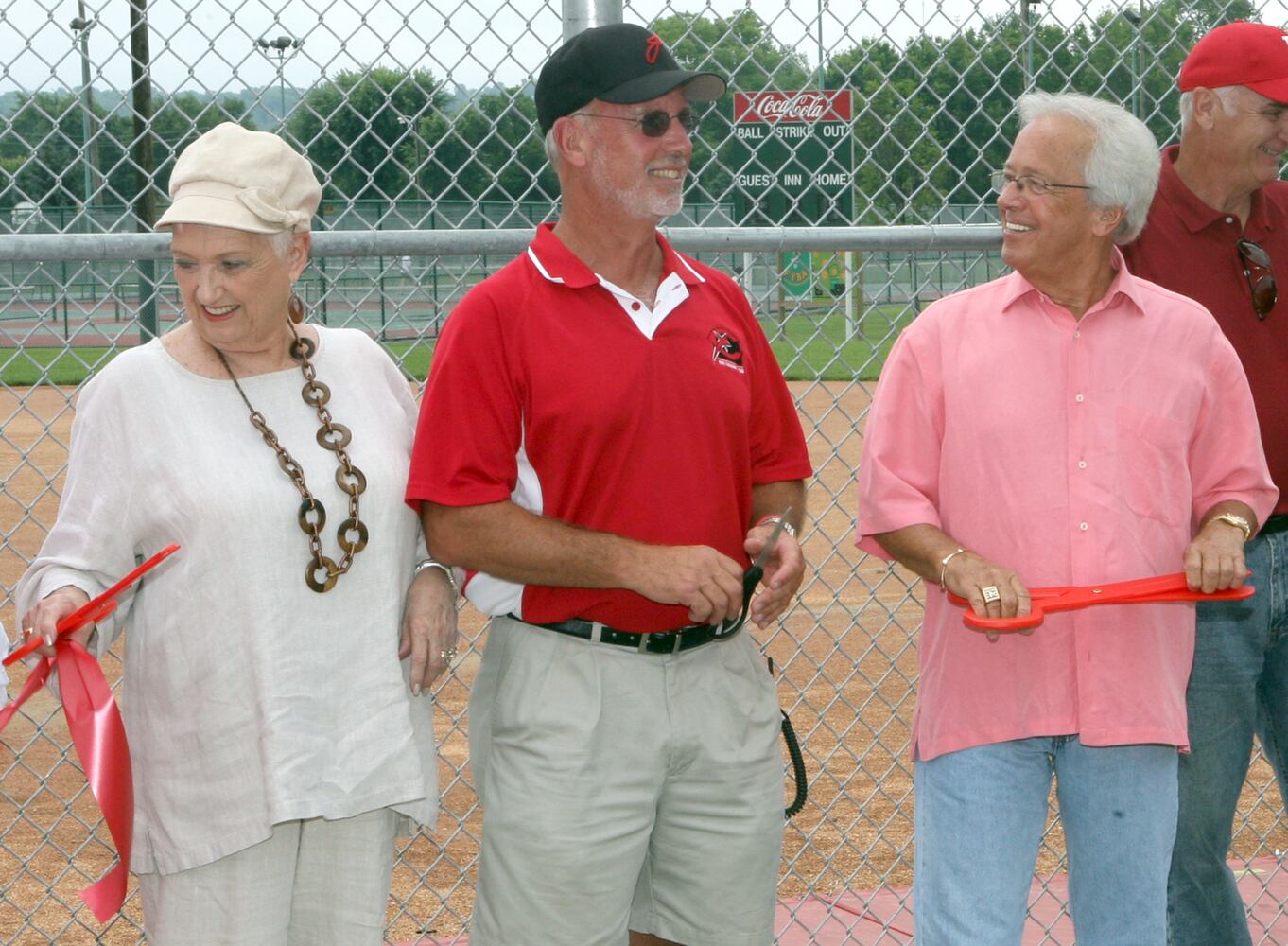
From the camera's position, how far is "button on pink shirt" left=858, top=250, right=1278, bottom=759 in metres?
2.92

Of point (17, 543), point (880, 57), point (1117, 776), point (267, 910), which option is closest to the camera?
point (267, 910)

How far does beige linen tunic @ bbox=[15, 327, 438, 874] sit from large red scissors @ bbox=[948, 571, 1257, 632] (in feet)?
3.39

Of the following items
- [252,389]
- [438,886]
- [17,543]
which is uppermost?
[252,389]

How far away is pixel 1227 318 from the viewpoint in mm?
3328

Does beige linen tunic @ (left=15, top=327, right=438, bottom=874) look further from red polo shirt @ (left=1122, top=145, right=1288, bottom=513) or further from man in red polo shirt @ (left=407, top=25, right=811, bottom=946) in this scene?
red polo shirt @ (left=1122, top=145, right=1288, bottom=513)

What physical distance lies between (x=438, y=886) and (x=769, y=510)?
2.38 meters

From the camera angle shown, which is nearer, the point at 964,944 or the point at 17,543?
the point at 964,944

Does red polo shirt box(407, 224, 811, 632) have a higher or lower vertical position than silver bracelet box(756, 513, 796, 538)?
higher

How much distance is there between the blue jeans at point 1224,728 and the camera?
331 cm

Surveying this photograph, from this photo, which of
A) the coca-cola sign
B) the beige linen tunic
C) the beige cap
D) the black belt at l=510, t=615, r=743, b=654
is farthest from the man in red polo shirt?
the coca-cola sign

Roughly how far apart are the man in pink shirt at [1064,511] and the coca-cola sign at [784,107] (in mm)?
1076

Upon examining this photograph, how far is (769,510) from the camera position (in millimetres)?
3051

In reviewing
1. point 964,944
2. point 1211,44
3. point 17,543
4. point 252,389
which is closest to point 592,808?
point 964,944

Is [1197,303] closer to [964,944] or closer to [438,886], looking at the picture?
[964,944]
